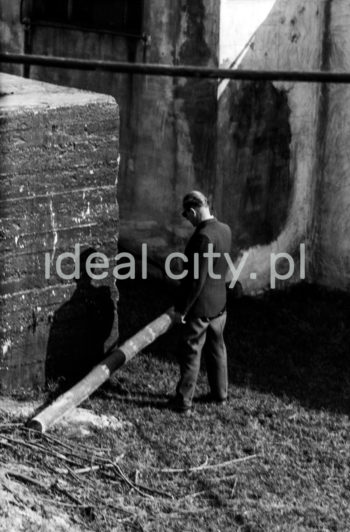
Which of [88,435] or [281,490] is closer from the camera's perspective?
[281,490]

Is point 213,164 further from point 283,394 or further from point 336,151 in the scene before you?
point 283,394

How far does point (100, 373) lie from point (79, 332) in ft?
1.86

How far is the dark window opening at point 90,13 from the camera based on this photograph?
12.2 metres

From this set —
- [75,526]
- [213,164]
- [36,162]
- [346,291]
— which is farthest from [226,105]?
[75,526]

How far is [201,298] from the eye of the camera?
9.46 meters

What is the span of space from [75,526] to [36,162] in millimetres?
2889

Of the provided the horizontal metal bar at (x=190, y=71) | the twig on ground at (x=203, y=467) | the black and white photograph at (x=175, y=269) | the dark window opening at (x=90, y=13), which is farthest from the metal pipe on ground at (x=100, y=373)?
the horizontal metal bar at (x=190, y=71)

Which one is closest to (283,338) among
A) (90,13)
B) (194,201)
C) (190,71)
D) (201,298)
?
(201,298)

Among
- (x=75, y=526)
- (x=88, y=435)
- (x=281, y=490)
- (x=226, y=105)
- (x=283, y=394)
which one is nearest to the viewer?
(x=75, y=526)

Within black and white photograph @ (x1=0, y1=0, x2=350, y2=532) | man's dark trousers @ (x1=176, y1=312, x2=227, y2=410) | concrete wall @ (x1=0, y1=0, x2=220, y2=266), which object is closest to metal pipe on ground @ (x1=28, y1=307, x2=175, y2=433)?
black and white photograph @ (x1=0, y1=0, x2=350, y2=532)

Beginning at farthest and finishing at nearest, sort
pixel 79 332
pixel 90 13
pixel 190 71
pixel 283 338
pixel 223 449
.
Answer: pixel 90 13
pixel 283 338
pixel 79 332
pixel 223 449
pixel 190 71

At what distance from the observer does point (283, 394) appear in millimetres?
10008

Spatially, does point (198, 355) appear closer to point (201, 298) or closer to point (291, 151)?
point (201, 298)

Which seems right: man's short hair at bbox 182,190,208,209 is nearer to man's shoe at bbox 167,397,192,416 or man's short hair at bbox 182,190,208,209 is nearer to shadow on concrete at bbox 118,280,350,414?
man's shoe at bbox 167,397,192,416
